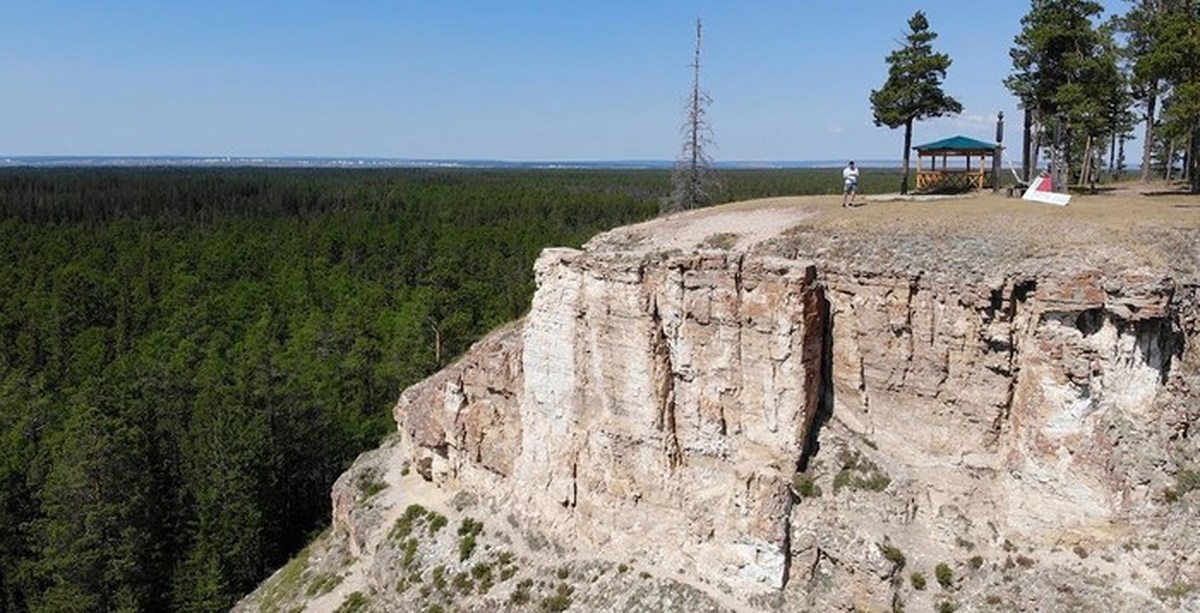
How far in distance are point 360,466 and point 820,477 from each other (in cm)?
2455

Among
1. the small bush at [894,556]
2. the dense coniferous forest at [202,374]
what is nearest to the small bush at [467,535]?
the dense coniferous forest at [202,374]

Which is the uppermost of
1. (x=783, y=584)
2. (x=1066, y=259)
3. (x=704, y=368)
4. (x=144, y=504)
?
(x=1066, y=259)

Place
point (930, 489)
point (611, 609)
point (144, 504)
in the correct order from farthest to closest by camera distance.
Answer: point (144, 504)
point (611, 609)
point (930, 489)

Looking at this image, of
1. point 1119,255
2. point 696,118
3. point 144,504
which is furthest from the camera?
point 696,118

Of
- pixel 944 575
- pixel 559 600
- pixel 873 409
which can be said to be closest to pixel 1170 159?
pixel 873 409

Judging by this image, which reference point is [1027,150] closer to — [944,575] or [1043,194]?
[1043,194]

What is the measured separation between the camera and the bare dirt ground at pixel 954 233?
83.1 feet

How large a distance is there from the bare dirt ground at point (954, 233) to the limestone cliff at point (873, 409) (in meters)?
0.11

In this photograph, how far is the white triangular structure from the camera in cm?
3220

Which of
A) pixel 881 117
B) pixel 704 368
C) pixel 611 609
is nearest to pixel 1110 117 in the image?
pixel 881 117

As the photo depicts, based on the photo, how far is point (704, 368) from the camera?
29438 mm

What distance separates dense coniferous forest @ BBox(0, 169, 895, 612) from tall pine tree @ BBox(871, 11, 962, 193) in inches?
1227

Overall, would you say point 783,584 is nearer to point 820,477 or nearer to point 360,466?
point 820,477

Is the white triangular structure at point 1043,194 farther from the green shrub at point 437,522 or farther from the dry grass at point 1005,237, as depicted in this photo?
the green shrub at point 437,522
